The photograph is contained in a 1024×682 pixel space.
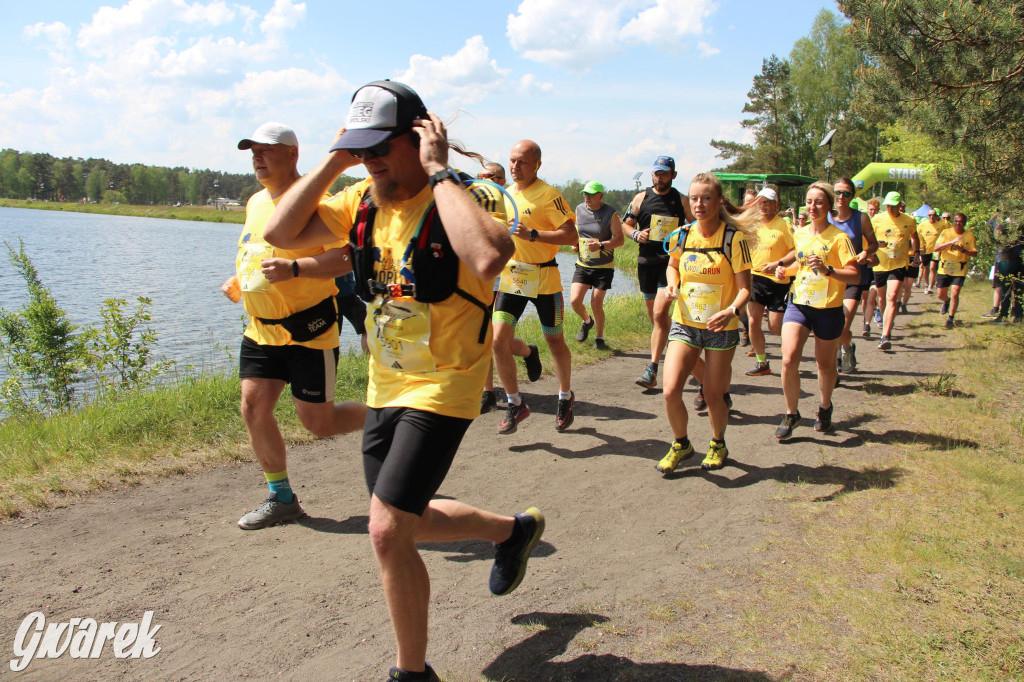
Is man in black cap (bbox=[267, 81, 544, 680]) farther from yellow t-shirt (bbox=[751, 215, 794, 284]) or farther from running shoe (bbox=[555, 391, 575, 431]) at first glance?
yellow t-shirt (bbox=[751, 215, 794, 284])

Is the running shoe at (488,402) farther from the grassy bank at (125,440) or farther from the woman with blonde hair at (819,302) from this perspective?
the woman with blonde hair at (819,302)

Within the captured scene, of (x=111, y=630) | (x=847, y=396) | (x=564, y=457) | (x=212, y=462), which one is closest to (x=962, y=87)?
(x=847, y=396)

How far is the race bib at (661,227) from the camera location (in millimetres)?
8578

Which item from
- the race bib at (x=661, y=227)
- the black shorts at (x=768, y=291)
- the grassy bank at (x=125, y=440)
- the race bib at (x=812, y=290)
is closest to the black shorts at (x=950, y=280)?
the black shorts at (x=768, y=291)

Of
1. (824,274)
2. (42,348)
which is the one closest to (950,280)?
(824,274)

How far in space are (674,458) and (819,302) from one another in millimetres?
2068

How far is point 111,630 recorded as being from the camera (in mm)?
3262

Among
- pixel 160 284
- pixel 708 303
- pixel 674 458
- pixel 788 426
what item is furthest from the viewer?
pixel 160 284

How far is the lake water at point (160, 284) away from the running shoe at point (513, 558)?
21.9 ft

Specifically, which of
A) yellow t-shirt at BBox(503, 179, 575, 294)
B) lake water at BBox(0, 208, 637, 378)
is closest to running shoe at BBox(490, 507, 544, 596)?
yellow t-shirt at BBox(503, 179, 575, 294)

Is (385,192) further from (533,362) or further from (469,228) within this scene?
(533,362)

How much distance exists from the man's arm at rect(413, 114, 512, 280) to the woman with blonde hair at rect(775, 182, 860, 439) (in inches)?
174

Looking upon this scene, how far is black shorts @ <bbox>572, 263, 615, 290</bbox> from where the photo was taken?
10.0 meters

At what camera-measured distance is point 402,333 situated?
2680mm
